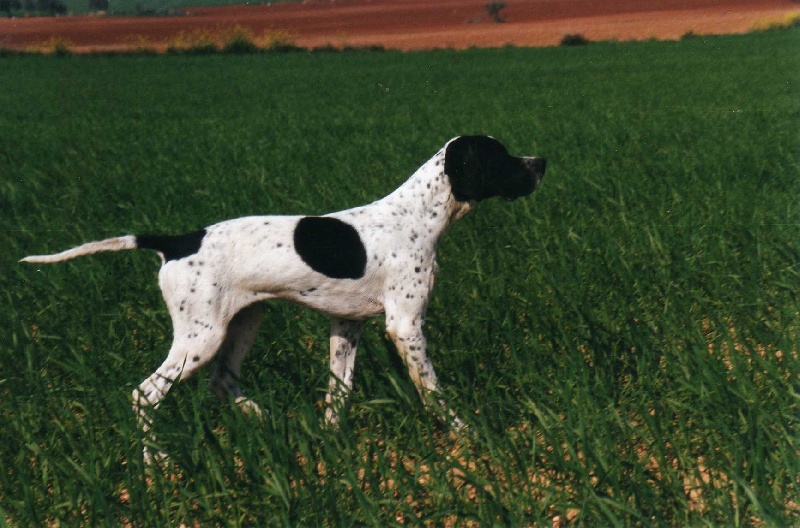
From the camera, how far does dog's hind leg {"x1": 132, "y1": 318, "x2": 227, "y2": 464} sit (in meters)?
3.37

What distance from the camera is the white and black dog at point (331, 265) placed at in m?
3.36

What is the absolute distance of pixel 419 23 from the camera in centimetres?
5262

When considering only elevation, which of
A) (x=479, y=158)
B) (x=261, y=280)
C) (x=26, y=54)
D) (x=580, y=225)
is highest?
(x=479, y=158)

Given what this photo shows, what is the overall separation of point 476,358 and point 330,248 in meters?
0.99

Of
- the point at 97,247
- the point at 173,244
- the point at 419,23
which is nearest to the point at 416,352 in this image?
the point at 173,244

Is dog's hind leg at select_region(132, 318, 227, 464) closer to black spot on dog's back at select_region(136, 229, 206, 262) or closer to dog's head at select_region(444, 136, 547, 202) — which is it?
black spot on dog's back at select_region(136, 229, 206, 262)

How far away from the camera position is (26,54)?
41.8m

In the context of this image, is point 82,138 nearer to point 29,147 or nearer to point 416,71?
point 29,147

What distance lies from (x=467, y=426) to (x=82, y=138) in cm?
1157

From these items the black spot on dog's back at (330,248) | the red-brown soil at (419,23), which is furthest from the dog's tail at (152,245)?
the red-brown soil at (419,23)

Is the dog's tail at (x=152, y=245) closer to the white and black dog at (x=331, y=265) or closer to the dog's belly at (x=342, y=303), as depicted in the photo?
the white and black dog at (x=331, y=265)

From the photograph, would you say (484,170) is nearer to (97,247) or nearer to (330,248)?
(330,248)

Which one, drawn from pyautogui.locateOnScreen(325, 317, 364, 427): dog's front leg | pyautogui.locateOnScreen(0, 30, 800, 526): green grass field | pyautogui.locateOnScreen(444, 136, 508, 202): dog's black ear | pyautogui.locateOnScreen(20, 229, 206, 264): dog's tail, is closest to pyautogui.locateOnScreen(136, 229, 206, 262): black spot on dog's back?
pyautogui.locateOnScreen(20, 229, 206, 264): dog's tail

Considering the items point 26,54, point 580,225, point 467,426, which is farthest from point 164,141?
point 26,54
